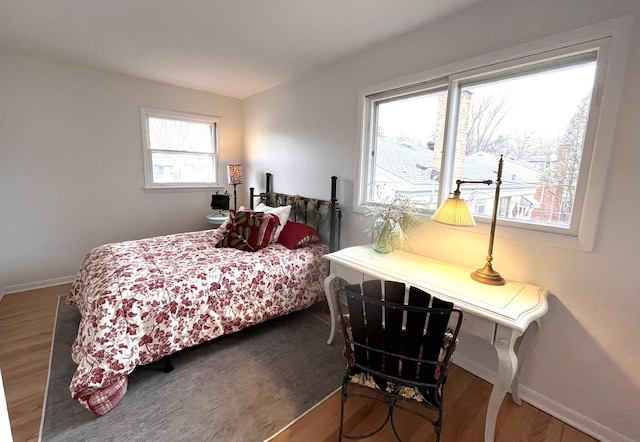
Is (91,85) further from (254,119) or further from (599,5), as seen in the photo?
(599,5)

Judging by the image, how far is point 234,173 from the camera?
161 inches

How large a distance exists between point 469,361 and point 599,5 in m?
2.18

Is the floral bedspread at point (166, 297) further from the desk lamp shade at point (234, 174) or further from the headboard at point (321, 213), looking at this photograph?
the desk lamp shade at point (234, 174)

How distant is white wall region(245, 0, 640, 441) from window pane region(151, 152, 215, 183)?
2862 mm

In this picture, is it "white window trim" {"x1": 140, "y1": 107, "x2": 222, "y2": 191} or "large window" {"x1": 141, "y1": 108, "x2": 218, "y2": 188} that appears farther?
"large window" {"x1": 141, "y1": 108, "x2": 218, "y2": 188}

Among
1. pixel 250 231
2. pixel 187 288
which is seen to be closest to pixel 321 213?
pixel 250 231

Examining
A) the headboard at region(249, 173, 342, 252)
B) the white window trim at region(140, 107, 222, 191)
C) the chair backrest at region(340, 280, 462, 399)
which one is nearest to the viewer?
the chair backrest at region(340, 280, 462, 399)

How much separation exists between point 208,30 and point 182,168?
2.17 metres

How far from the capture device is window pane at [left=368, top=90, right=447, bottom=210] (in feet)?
7.21

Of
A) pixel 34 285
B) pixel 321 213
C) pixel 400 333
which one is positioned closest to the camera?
pixel 400 333

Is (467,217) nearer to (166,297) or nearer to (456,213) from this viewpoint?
(456,213)

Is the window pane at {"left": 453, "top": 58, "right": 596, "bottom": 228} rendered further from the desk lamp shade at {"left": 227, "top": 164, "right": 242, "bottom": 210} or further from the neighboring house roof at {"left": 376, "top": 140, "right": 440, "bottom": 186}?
the desk lamp shade at {"left": 227, "top": 164, "right": 242, "bottom": 210}

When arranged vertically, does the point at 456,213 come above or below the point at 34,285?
above

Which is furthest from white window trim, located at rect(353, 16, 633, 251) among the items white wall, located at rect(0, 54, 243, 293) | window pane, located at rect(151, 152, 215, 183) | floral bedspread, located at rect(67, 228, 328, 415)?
white wall, located at rect(0, 54, 243, 293)
